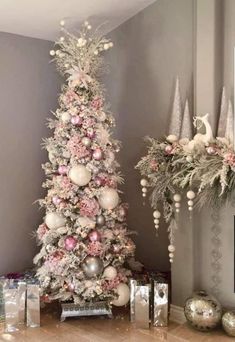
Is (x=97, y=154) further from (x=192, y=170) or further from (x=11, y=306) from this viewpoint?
(x=11, y=306)

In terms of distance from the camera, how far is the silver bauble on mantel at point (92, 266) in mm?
2676

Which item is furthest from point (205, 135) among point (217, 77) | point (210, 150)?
point (217, 77)

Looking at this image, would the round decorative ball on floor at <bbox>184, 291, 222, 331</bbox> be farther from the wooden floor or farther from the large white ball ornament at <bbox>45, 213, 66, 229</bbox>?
the large white ball ornament at <bbox>45, 213, 66, 229</bbox>

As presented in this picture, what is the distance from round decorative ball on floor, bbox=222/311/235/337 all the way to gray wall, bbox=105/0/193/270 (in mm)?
823

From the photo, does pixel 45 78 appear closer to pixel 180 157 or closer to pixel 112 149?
pixel 112 149

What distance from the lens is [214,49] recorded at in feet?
8.70

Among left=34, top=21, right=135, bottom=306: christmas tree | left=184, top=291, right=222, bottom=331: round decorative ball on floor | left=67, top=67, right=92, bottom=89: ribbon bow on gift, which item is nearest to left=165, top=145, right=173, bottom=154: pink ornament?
left=34, top=21, right=135, bottom=306: christmas tree

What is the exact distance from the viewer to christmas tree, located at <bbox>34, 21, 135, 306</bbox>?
2697mm

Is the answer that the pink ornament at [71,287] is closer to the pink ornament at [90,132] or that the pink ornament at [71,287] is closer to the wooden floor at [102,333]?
the wooden floor at [102,333]

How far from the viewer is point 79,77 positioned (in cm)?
279

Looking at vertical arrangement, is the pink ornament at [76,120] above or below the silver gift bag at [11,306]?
above

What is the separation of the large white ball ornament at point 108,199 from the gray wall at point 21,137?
993 mm

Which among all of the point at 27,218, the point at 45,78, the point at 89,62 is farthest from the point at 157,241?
the point at 45,78

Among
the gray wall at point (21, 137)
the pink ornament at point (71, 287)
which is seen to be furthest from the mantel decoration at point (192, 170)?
the gray wall at point (21, 137)
